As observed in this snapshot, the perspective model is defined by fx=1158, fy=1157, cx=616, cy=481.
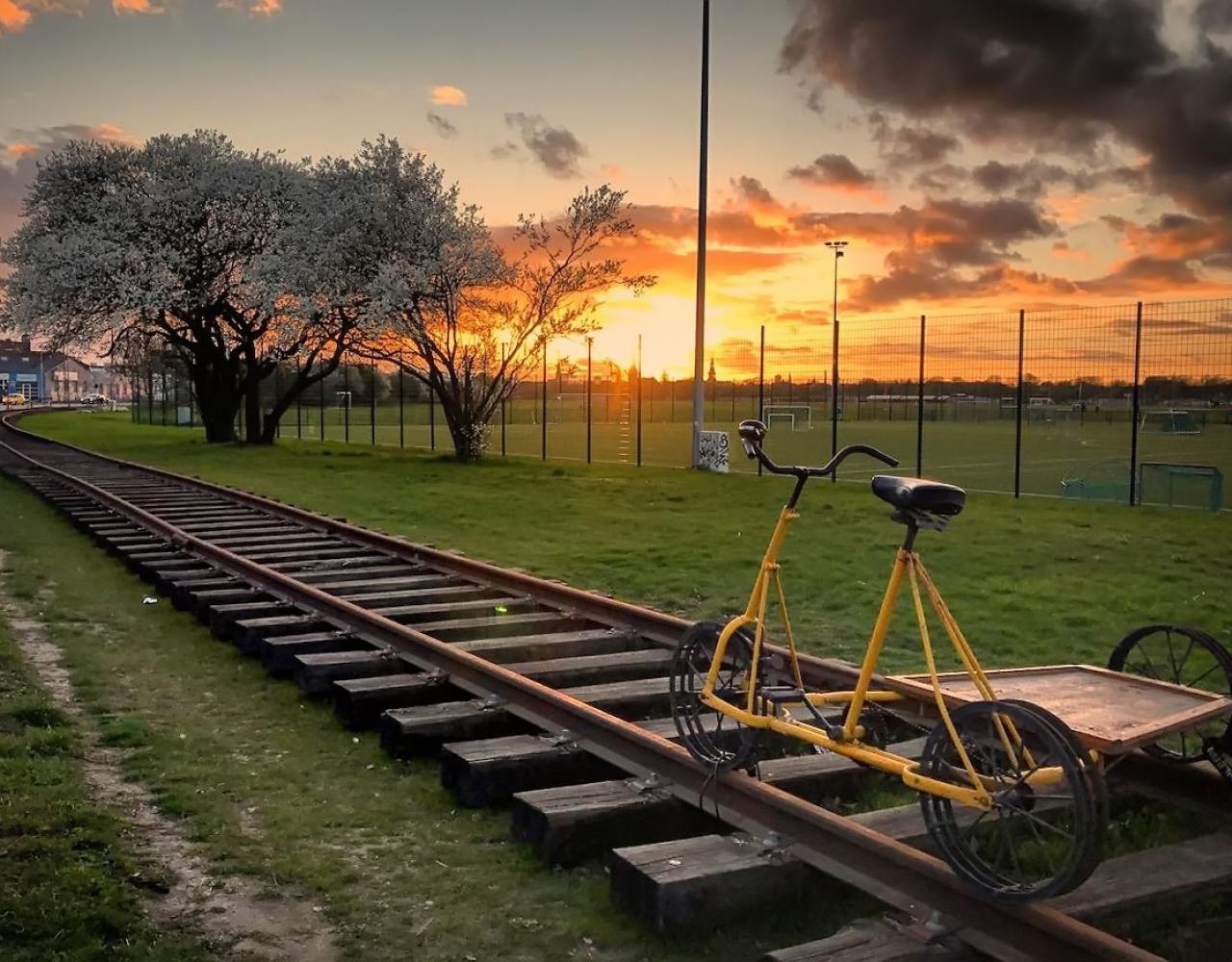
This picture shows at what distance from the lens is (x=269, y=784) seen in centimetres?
521

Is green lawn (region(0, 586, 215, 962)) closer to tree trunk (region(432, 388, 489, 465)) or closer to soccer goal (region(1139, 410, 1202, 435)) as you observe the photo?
tree trunk (region(432, 388, 489, 465))

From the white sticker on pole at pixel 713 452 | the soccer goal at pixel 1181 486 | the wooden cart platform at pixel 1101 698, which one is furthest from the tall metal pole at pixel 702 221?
the wooden cart platform at pixel 1101 698

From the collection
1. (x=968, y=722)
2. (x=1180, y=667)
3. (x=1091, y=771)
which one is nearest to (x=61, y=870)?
(x=968, y=722)

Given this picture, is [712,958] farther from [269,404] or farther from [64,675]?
[269,404]

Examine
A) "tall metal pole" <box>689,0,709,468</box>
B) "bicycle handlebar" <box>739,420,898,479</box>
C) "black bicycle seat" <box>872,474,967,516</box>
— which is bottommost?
"black bicycle seat" <box>872,474,967,516</box>

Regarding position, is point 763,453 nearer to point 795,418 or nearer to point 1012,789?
point 1012,789

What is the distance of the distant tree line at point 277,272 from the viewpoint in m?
29.5

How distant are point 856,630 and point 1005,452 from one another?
28246 mm

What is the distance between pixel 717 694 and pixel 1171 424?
142 ft

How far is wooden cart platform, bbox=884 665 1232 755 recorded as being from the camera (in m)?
3.48

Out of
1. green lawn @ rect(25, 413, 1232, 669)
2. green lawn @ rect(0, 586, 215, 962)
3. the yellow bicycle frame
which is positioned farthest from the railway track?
green lawn @ rect(25, 413, 1232, 669)

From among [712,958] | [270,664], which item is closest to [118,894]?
[712,958]

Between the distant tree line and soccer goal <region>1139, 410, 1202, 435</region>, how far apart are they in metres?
18.9

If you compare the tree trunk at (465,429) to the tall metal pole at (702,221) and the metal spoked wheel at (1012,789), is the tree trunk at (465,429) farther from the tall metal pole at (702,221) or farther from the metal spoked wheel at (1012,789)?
the metal spoked wheel at (1012,789)
